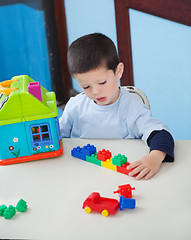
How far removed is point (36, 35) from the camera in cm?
308

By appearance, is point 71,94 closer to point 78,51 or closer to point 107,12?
point 107,12

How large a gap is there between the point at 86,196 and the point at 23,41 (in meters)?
2.44

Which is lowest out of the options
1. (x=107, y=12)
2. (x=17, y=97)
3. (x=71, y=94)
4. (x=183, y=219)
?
(x=71, y=94)

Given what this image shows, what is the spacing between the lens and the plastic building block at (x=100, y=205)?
798 mm

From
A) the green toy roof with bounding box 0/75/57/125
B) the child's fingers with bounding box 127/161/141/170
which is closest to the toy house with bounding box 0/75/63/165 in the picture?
the green toy roof with bounding box 0/75/57/125

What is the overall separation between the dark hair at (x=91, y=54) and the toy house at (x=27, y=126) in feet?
0.45

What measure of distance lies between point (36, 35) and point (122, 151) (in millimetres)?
2207

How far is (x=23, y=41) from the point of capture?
122 inches

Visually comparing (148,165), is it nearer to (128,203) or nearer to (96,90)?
(128,203)

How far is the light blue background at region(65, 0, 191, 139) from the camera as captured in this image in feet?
6.37

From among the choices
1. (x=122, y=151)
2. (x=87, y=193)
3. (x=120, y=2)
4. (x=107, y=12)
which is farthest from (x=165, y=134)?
(x=107, y=12)

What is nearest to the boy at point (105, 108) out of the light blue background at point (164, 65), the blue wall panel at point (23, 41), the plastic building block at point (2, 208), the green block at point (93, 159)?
the green block at point (93, 159)

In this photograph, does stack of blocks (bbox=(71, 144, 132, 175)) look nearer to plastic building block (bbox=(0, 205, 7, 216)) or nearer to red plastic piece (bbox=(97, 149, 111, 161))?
red plastic piece (bbox=(97, 149, 111, 161))

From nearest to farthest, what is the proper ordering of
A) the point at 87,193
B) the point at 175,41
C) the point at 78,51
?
the point at 87,193 < the point at 78,51 < the point at 175,41
